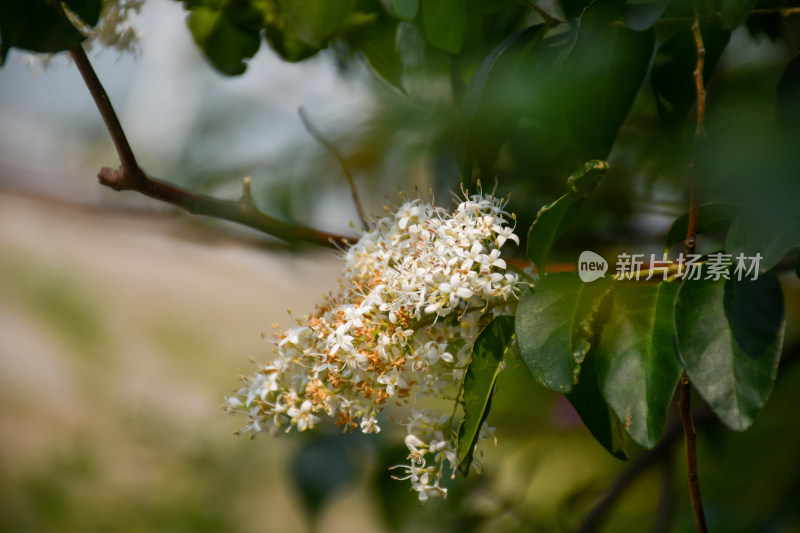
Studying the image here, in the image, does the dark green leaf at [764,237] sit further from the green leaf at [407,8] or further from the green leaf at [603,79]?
the green leaf at [407,8]

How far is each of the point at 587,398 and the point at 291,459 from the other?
722 millimetres

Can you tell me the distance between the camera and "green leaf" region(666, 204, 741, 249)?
1.80ft

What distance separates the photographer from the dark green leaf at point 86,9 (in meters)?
0.59

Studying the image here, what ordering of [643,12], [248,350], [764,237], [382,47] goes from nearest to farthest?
[764,237] → [643,12] → [382,47] → [248,350]

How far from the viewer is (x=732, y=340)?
47 cm

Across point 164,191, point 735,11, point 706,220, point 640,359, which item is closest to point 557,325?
point 640,359

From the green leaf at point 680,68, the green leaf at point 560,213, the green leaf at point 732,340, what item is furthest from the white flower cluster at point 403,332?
the green leaf at point 680,68

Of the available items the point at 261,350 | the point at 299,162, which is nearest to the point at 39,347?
the point at 261,350

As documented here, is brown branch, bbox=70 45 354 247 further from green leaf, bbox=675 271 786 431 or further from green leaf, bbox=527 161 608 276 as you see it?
green leaf, bbox=675 271 786 431

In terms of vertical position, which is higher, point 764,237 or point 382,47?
point 382,47

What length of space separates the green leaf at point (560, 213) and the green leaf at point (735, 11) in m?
0.16

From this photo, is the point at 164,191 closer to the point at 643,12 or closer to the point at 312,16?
the point at 312,16

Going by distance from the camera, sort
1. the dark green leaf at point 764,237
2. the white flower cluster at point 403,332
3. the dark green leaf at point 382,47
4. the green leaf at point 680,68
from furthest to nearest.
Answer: the dark green leaf at point 382,47, the green leaf at point 680,68, the white flower cluster at point 403,332, the dark green leaf at point 764,237

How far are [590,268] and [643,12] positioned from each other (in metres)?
0.22
